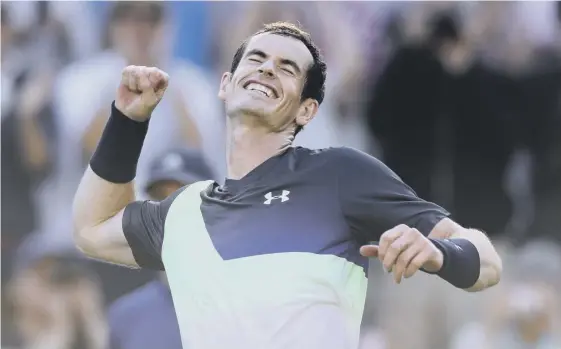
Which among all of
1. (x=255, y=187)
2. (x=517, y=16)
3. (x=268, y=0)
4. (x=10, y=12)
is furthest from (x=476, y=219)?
(x=255, y=187)

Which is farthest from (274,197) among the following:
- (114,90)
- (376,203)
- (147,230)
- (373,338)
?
(114,90)

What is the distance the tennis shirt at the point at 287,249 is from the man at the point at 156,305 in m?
1.98

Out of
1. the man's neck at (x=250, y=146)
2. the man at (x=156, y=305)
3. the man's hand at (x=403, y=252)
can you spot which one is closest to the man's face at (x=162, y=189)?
the man at (x=156, y=305)

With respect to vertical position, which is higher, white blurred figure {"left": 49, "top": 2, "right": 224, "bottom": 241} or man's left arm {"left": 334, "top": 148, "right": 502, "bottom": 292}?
man's left arm {"left": 334, "top": 148, "right": 502, "bottom": 292}

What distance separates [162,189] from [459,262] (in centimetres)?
296

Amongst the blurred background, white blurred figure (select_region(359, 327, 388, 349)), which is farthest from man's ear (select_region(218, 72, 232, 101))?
white blurred figure (select_region(359, 327, 388, 349))

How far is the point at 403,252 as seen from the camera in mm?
2793

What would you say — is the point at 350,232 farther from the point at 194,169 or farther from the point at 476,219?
the point at 476,219

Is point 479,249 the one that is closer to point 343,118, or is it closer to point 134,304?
point 134,304

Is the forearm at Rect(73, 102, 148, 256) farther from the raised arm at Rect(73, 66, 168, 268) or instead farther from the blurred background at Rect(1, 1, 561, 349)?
the blurred background at Rect(1, 1, 561, 349)

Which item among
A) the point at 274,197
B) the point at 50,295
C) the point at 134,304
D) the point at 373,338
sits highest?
the point at 274,197

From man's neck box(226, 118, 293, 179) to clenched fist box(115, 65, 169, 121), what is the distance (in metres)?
0.28

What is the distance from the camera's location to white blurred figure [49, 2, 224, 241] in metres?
8.49

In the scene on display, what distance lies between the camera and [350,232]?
3.33 meters
